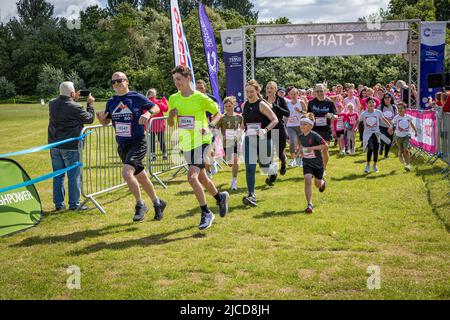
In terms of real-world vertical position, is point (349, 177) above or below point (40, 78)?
below

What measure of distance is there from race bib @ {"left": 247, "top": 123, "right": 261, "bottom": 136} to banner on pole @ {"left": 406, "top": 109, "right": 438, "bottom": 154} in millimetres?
5899

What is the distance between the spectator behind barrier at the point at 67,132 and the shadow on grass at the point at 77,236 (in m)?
1.38

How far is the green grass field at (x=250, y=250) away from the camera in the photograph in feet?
14.5

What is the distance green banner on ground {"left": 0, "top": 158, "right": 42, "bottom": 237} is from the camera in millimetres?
6516

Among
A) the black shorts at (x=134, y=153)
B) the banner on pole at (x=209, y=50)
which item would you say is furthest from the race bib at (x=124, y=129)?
the banner on pole at (x=209, y=50)

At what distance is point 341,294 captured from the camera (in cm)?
425

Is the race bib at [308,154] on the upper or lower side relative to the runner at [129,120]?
lower

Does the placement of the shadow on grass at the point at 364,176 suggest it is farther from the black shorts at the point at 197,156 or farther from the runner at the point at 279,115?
the black shorts at the point at 197,156

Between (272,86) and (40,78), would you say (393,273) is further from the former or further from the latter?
(40,78)

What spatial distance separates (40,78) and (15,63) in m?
10.0

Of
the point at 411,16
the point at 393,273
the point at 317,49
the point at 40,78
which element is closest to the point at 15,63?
the point at 40,78

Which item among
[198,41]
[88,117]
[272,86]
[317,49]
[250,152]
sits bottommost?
[250,152]

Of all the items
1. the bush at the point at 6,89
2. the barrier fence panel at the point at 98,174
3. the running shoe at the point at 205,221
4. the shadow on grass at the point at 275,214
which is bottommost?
the shadow on grass at the point at 275,214

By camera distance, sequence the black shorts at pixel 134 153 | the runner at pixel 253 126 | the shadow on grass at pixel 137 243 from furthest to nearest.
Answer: the runner at pixel 253 126 → the black shorts at pixel 134 153 → the shadow on grass at pixel 137 243
